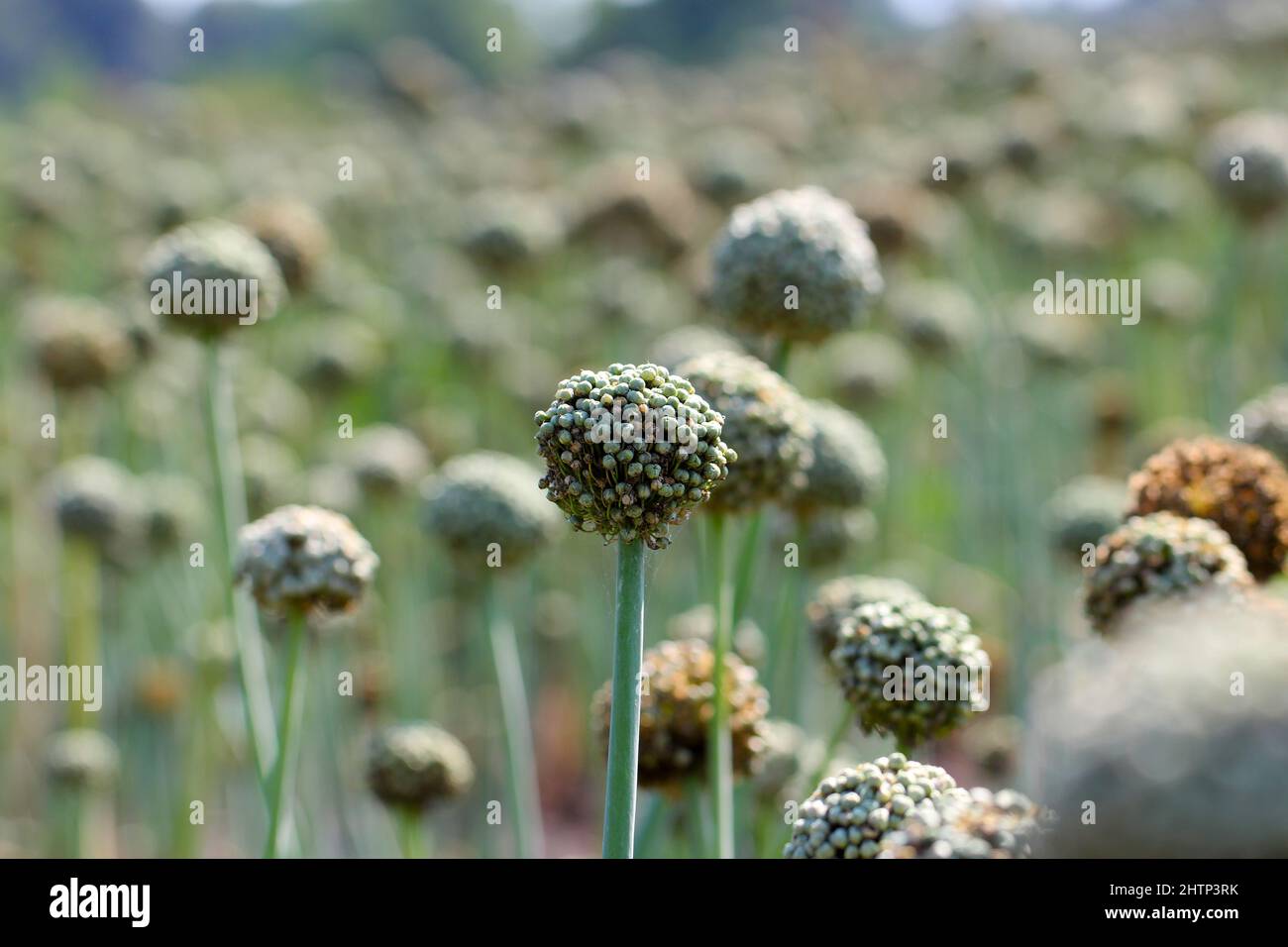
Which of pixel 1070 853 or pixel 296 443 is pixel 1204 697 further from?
pixel 296 443

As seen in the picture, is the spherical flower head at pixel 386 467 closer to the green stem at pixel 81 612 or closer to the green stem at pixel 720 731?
the green stem at pixel 81 612

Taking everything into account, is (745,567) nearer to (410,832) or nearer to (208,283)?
(410,832)

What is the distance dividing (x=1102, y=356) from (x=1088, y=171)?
135 centimetres

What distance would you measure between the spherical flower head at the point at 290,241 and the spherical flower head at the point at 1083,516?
6.73 feet

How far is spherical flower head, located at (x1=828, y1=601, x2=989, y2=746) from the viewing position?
172cm

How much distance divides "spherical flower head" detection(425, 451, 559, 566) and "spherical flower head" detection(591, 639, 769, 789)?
2.51 ft

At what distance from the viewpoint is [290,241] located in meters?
3.56

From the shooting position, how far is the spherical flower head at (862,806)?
1220mm

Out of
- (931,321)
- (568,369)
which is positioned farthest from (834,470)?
(568,369)

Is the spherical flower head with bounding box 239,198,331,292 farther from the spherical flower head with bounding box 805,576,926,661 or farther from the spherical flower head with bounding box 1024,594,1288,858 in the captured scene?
the spherical flower head with bounding box 1024,594,1288,858

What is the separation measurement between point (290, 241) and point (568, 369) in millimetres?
1780

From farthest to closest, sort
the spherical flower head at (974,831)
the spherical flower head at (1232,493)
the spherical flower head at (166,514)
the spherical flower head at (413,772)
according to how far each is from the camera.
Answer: the spherical flower head at (166,514)
the spherical flower head at (413,772)
the spherical flower head at (1232,493)
the spherical flower head at (974,831)

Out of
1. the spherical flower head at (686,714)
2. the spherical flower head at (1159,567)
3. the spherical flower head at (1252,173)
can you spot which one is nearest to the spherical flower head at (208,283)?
the spherical flower head at (686,714)
